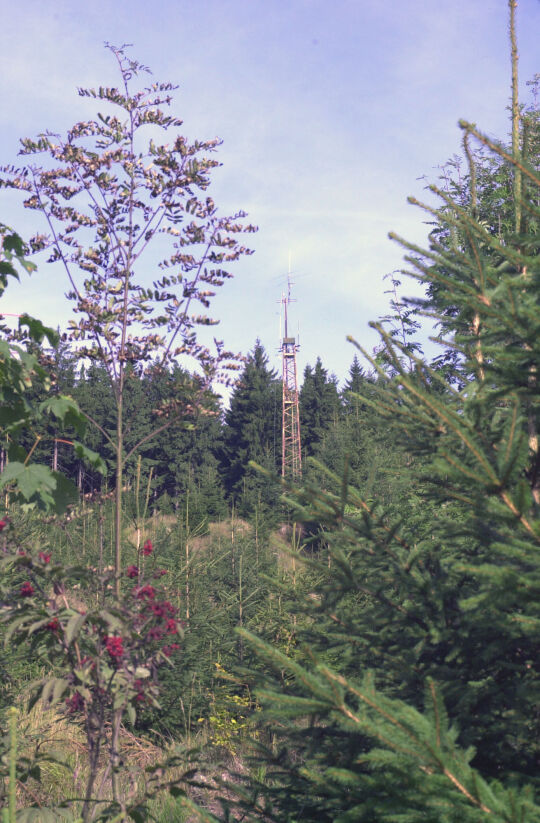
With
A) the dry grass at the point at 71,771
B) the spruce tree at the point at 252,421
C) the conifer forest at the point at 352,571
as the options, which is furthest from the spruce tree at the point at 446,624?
the spruce tree at the point at 252,421

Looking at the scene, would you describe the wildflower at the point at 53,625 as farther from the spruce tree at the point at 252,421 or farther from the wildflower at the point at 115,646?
the spruce tree at the point at 252,421

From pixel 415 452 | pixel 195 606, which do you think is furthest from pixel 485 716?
pixel 195 606

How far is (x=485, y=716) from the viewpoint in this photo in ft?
7.38

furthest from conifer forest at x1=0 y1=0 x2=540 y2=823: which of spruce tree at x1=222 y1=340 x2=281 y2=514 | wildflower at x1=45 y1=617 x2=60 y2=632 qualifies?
spruce tree at x1=222 y1=340 x2=281 y2=514

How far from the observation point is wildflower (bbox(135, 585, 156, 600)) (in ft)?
9.51

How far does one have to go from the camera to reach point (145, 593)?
9.60 ft

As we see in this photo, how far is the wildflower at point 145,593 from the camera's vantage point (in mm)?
2898

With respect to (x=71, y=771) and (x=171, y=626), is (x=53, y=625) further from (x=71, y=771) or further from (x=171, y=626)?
(x=71, y=771)

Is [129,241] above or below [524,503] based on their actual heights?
above

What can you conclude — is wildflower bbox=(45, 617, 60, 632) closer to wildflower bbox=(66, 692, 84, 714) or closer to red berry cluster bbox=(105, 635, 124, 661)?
red berry cluster bbox=(105, 635, 124, 661)

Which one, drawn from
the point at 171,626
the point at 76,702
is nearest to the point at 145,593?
the point at 171,626

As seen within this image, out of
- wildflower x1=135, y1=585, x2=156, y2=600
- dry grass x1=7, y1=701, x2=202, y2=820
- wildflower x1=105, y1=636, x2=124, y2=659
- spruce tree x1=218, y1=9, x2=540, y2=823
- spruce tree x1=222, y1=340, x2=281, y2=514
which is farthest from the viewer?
spruce tree x1=222, y1=340, x2=281, y2=514

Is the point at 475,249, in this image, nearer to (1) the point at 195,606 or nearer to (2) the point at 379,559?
(2) the point at 379,559

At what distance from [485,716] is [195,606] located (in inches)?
249
